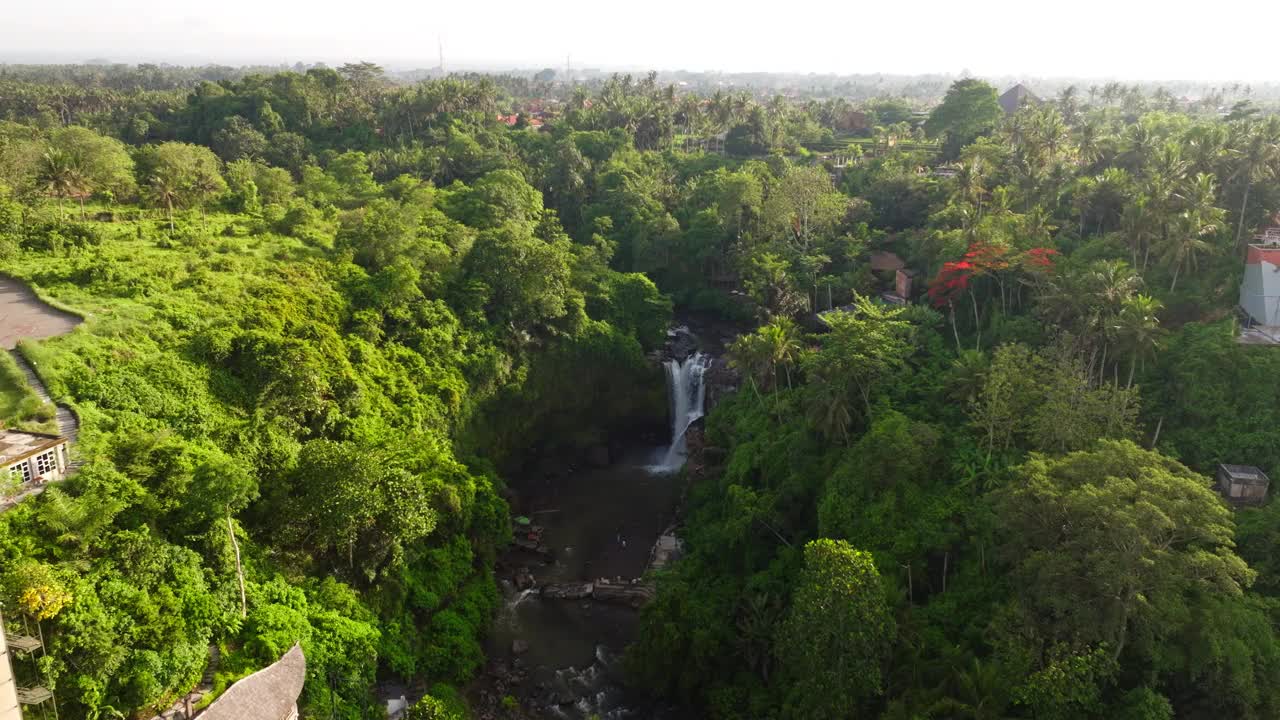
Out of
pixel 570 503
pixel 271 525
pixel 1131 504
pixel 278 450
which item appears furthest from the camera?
pixel 570 503

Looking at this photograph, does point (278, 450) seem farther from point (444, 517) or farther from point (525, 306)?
point (525, 306)

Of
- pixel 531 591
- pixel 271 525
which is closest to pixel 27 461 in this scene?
pixel 271 525

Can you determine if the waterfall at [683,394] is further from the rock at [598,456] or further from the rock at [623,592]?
the rock at [623,592]

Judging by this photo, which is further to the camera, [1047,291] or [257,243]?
[257,243]

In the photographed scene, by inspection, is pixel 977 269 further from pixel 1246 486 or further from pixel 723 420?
pixel 1246 486

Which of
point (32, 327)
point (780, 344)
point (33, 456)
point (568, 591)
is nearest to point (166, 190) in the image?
point (32, 327)

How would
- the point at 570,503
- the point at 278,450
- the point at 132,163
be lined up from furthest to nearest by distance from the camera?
the point at 132,163 < the point at 570,503 < the point at 278,450

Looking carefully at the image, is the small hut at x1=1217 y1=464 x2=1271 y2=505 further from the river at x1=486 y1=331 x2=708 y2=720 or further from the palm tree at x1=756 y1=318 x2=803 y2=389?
the river at x1=486 y1=331 x2=708 y2=720
